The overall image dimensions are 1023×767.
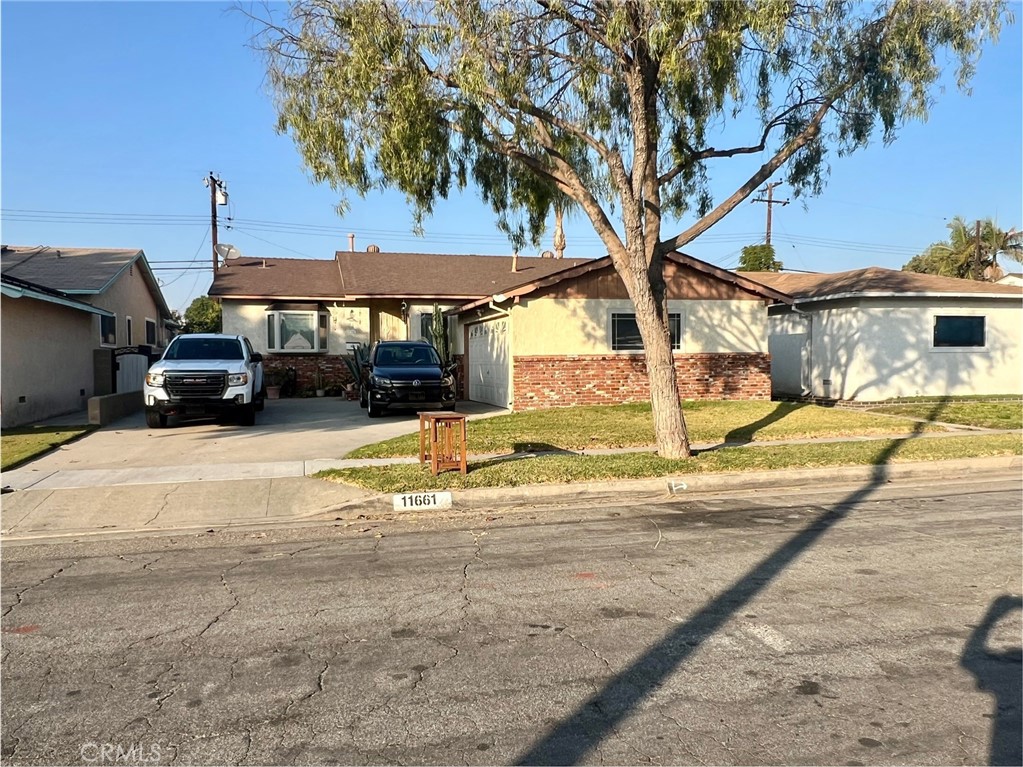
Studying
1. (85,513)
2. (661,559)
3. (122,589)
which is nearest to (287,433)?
(85,513)

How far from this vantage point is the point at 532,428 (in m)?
14.5

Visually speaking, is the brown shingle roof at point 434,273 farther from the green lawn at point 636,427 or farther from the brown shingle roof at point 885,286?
the green lawn at point 636,427

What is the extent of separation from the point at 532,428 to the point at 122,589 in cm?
922

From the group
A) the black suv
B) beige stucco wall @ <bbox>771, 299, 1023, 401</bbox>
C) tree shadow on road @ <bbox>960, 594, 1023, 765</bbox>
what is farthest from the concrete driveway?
beige stucco wall @ <bbox>771, 299, 1023, 401</bbox>

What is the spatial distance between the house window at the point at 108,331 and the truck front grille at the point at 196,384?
8394 millimetres

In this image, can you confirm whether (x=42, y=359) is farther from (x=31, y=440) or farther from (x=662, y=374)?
(x=662, y=374)

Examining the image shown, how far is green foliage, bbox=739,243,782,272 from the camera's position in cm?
4438

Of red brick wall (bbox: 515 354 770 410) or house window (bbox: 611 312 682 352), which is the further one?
house window (bbox: 611 312 682 352)

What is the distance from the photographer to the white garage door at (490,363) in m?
18.7

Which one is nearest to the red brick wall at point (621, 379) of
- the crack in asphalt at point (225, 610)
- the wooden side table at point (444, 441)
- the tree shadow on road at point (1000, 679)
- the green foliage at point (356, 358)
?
the green foliage at point (356, 358)

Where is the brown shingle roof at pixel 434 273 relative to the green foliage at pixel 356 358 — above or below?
above

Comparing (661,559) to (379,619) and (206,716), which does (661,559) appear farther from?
(206,716)

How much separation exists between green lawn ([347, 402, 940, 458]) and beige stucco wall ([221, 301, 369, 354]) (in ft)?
34.7

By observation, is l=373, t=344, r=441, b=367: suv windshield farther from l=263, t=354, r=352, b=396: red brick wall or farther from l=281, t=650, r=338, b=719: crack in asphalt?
l=281, t=650, r=338, b=719: crack in asphalt
